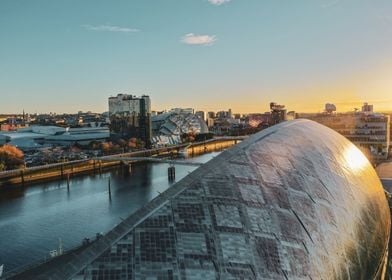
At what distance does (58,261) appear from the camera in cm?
1402

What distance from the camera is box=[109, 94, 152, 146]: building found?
67.9 metres

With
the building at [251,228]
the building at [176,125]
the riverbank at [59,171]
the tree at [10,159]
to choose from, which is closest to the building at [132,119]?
the building at [176,125]

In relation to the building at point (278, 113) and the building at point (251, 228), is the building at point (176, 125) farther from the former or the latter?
the building at point (251, 228)

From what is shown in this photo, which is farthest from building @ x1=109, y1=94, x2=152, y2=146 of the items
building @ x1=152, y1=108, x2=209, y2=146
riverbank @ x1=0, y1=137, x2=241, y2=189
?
riverbank @ x1=0, y1=137, x2=241, y2=189

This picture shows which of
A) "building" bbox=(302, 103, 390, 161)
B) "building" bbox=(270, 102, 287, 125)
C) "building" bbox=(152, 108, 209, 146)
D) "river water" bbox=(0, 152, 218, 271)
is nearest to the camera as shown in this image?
"river water" bbox=(0, 152, 218, 271)

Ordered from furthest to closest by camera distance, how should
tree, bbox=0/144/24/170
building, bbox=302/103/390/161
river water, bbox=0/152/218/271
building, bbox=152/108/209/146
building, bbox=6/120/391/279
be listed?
building, bbox=152/108/209/146 < building, bbox=302/103/390/161 < tree, bbox=0/144/24/170 < river water, bbox=0/152/218/271 < building, bbox=6/120/391/279

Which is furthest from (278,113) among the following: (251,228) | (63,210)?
(251,228)

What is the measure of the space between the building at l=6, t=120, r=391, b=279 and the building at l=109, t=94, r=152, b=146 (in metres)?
55.9

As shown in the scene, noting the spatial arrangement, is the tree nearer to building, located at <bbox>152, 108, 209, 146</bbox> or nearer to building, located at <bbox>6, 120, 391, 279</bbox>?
building, located at <bbox>6, 120, 391, 279</bbox>

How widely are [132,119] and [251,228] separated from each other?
63.8 metres

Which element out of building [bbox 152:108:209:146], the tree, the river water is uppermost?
building [bbox 152:108:209:146]

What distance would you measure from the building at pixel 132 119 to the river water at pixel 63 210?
26997mm

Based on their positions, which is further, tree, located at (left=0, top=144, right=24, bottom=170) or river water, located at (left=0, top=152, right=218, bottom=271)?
tree, located at (left=0, top=144, right=24, bottom=170)

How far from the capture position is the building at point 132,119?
67.9m
